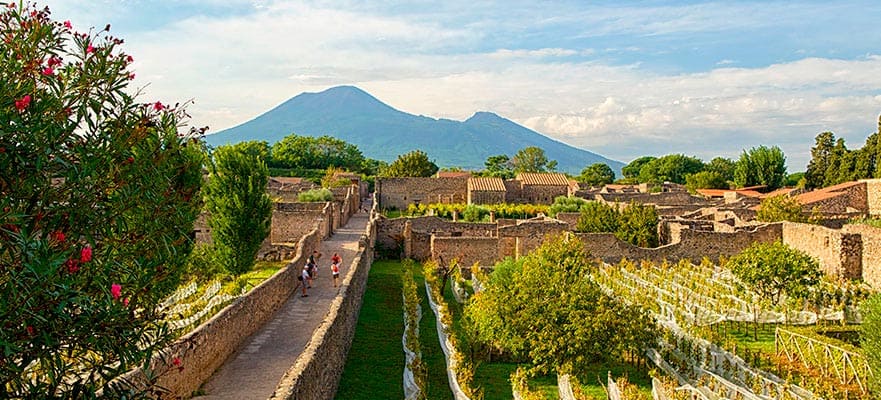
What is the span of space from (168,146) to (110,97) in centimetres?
73

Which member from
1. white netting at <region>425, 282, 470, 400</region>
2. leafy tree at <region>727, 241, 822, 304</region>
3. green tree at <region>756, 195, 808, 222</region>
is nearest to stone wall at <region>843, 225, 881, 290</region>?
leafy tree at <region>727, 241, 822, 304</region>

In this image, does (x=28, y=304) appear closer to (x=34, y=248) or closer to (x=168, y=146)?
(x=34, y=248)

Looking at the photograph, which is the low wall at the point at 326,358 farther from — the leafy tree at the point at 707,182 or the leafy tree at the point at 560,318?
the leafy tree at the point at 707,182

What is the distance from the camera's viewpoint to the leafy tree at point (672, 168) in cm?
10369

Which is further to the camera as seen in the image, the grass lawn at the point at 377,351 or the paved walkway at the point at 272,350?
the grass lawn at the point at 377,351

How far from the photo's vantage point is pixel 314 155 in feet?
292

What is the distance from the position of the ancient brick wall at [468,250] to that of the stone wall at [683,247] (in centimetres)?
396

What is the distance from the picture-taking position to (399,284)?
27.8m

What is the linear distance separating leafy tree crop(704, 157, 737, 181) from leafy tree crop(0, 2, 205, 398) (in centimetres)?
10508

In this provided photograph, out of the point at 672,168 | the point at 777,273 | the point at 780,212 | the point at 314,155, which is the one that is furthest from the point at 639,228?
the point at 672,168

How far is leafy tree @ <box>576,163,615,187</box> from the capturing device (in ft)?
307

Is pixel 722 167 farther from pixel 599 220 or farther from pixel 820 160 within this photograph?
pixel 599 220

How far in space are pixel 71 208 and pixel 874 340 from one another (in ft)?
41.8

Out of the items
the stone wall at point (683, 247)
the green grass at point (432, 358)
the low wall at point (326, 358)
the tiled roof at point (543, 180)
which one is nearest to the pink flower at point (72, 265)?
the low wall at point (326, 358)
